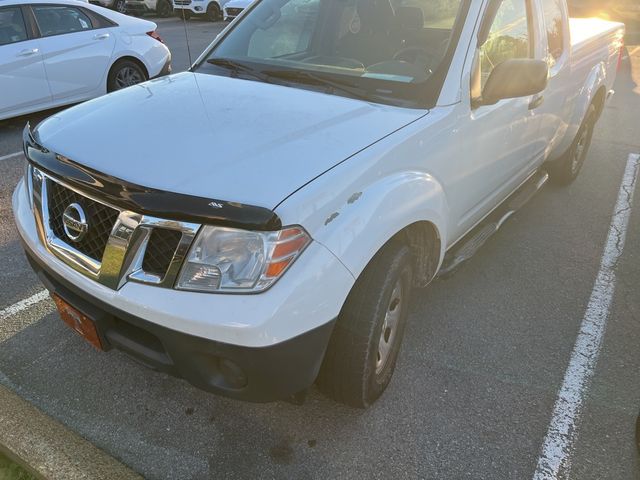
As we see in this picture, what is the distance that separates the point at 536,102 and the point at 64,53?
540cm

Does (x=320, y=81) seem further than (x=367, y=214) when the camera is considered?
Yes

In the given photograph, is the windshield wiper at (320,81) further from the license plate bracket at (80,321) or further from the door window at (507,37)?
the license plate bracket at (80,321)

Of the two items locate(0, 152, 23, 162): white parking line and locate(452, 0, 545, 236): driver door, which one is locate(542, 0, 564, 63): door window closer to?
locate(452, 0, 545, 236): driver door

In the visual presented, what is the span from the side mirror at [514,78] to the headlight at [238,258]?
4.49 feet

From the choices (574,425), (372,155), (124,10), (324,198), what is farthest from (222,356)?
(124,10)

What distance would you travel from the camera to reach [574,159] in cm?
505

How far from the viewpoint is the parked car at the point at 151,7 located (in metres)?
19.2

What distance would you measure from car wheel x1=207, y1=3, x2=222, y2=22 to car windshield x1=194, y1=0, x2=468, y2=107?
16.4 metres

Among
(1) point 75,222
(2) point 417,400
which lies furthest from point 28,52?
(2) point 417,400

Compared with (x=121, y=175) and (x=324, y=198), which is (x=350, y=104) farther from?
(x=121, y=175)

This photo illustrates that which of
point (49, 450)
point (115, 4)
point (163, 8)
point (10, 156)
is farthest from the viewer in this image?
point (163, 8)

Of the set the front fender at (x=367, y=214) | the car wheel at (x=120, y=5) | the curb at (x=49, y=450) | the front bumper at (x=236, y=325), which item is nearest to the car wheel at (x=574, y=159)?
the front fender at (x=367, y=214)

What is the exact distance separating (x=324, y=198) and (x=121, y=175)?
72 cm

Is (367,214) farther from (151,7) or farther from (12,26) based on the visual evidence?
(151,7)
